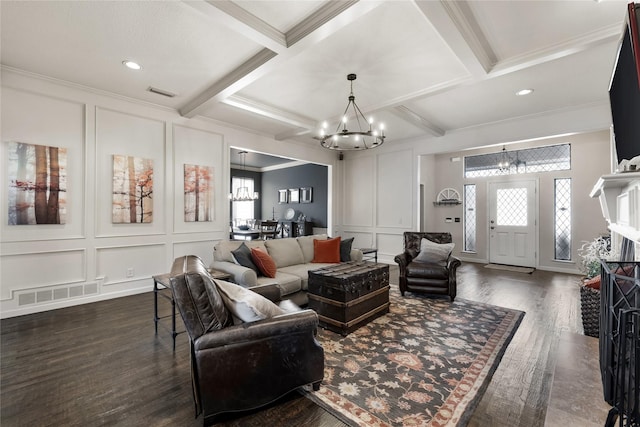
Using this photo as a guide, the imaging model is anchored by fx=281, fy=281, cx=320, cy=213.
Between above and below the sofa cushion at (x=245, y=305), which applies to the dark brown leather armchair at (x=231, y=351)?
below

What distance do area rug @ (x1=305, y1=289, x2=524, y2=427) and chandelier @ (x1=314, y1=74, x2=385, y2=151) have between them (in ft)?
7.29

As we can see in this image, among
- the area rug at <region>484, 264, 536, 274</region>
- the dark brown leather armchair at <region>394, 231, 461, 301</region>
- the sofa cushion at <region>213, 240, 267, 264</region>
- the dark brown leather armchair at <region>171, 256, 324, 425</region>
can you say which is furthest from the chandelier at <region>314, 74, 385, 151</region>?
the area rug at <region>484, 264, 536, 274</region>

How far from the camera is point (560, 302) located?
3.88 m

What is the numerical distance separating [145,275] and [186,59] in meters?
3.21

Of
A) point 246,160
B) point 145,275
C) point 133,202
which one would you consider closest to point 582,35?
point 133,202

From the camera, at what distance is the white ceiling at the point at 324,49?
233cm

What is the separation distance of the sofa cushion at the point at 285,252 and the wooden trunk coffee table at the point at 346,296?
38.4 inches

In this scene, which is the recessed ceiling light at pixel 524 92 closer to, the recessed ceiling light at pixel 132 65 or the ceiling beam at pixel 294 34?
the ceiling beam at pixel 294 34

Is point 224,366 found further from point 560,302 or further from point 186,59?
point 560,302

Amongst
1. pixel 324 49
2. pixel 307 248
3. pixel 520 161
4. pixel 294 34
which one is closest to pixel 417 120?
pixel 324 49

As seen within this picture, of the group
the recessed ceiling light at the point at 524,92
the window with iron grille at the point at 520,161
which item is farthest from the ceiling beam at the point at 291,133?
the window with iron grille at the point at 520,161

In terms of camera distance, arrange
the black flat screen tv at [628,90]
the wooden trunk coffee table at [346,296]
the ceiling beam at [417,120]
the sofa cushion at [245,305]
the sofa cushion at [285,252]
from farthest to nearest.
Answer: the ceiling beam at [417,120] → the sofa cushion at [285,252] → the wooden trunk coffee table at [346,296] → the sofa cushion at [245,305] → the black flat screen tv at [628,90]

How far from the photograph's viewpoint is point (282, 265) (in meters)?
4.00

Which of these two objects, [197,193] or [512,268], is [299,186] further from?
[512,268]
